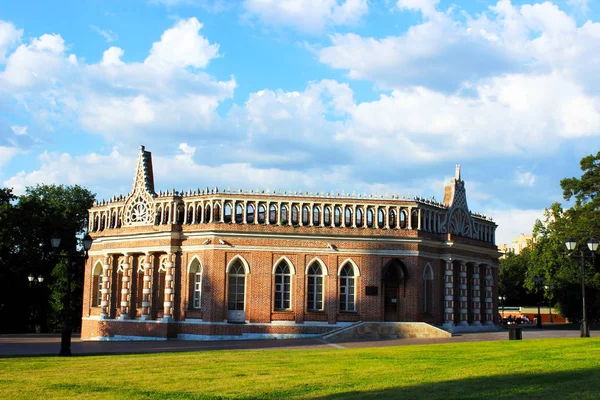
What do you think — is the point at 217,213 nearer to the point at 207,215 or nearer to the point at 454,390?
the point at 207,215

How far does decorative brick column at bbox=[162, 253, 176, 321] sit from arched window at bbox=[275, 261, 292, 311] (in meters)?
6.27

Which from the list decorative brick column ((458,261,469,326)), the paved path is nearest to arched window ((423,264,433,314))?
decorative brick column ((458,261,469,326))

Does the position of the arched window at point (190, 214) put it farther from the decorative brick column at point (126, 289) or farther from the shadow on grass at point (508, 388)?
the shadow on grass at point (508, 388)

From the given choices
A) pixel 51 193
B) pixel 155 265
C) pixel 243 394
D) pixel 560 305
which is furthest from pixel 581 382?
pixel 51 193

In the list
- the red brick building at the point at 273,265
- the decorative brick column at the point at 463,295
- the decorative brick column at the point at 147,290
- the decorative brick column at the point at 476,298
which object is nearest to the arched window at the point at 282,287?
the red brick building at the point at 273,265

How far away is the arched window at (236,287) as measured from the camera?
4394cm

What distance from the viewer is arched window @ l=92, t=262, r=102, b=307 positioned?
51.6 metres

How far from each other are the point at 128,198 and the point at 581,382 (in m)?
37.9

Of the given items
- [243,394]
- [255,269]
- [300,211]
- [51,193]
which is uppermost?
[51,193]

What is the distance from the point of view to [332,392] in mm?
15789

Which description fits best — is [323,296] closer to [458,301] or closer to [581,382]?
[458,301]

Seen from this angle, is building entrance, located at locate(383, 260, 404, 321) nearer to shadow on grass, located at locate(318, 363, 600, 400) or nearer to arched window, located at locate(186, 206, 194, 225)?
arched window, located at locate(186, 206, 194, 225)

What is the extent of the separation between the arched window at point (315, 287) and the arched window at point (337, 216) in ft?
8.93

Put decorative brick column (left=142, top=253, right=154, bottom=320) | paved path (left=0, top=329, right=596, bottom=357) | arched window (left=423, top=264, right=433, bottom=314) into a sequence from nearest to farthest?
paved path (left=0, top=329, right=596, bottom=357) → decorative brick column (left=142, top=253, right=154, bottom=320) → arched window (left=423, top=264, right=433, bottom=314)
